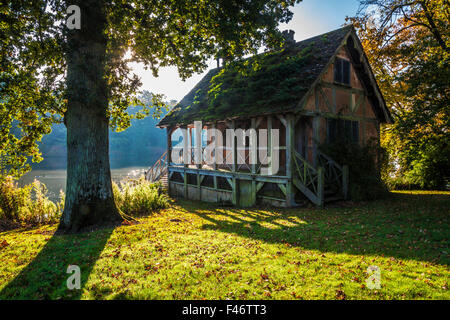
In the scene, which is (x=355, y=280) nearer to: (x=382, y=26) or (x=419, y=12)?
(x=382, y=26)

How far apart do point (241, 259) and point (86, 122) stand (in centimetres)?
639

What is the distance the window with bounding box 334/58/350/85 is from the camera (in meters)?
14.3

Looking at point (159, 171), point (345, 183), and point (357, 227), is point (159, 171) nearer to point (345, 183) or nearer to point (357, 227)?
point (345, 183)

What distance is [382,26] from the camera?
15.7 meters

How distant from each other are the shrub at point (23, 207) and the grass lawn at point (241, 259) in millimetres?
1570

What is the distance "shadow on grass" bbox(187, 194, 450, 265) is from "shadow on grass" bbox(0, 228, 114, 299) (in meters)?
3.69

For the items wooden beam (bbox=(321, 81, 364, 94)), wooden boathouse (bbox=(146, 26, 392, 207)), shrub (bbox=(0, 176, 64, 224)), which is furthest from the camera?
wooden beam (bbox=(321, 81, 364, 94))

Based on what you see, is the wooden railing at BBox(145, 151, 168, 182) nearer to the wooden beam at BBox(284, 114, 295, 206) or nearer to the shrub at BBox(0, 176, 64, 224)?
the shrub at BBox(0, 176, 64, 224)

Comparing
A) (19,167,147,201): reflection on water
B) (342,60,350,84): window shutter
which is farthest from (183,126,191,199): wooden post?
(342,60,350,84): window shutter

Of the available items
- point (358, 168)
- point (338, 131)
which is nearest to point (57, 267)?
point (358, 168)

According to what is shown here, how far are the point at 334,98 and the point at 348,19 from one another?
414 inches

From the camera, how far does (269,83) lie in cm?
1384

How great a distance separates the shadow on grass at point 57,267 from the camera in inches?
177

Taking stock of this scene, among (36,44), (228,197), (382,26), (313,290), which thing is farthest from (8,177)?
(382,26)
